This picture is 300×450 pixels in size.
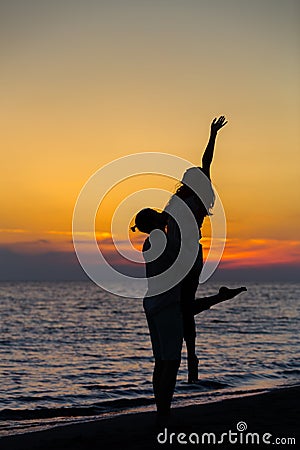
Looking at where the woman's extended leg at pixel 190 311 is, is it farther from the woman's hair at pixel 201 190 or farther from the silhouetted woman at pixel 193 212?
the woman's hair at pixel 201 190

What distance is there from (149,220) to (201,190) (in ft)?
Result: 2.10

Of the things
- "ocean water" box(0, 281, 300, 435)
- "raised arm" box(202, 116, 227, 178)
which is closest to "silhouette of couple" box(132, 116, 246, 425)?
"raised arm" box(202, 116, 227, 178)

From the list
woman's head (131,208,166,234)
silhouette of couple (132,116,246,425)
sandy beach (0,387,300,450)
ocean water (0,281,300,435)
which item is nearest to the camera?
silhouette of couple (132,116,246,425)

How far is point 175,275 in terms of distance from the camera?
19.6 ft

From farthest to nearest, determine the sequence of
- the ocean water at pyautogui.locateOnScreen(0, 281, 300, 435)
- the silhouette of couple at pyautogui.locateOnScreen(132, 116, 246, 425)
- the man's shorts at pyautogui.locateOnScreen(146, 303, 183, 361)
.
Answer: the ocean water at pyautogui.locateOnScreen(0, 281, 300, 435) → the man's shorts at pyautogui.locateOnScreen(146, 303, 183, 361) → the silhouette of couple at pyautogui.locateOnScreen(132, 116, 246, 425)

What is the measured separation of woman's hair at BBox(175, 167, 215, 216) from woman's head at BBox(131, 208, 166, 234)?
36 centimetres

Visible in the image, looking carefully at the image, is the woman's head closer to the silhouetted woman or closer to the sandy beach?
the silhouetted woman

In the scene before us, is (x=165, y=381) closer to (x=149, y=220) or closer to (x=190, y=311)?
(x=190, y=311)

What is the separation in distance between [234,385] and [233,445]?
960cm

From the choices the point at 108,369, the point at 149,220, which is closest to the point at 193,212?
the point at 149,220

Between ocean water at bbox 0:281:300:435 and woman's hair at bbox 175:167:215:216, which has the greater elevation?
woman's hair at bbox 175:167:215:216

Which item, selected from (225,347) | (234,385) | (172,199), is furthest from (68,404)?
(225,347)

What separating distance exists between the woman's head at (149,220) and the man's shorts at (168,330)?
77 centimetres

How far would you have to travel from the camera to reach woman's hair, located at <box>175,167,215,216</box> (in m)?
5.89
